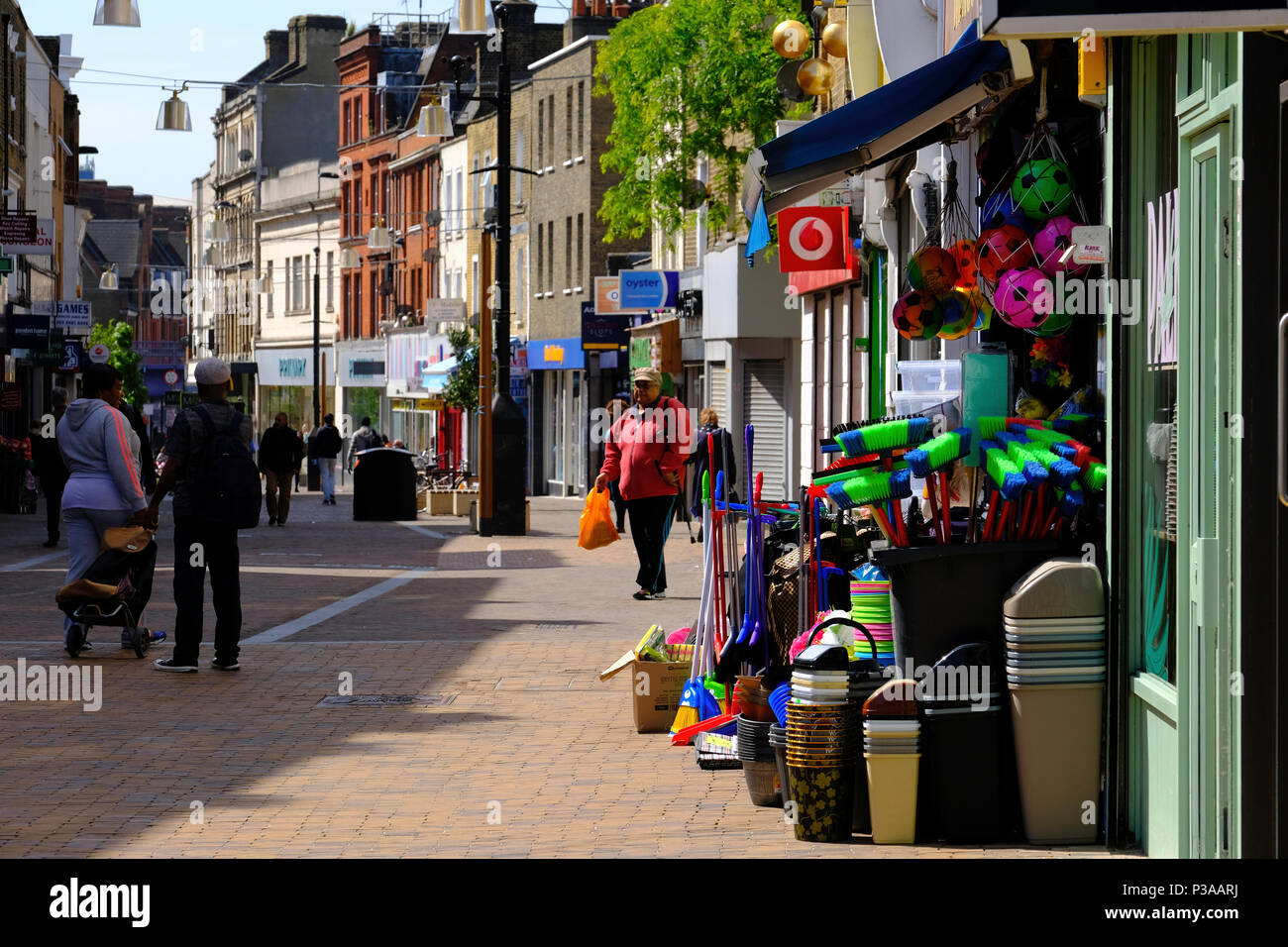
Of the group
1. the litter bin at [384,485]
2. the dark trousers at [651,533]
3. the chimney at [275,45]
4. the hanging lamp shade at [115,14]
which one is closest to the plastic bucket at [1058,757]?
the dark trousers at [651,533]

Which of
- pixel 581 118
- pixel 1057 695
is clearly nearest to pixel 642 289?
pixel 581 118

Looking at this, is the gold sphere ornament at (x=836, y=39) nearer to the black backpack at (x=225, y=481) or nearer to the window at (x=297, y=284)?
the black backpack at (x=225, y=481)

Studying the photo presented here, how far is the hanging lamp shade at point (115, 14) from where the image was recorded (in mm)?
24281

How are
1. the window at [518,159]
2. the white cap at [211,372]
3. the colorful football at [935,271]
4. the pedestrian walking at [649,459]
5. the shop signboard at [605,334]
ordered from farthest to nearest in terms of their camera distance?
the window at [518,159]
the shop signboard at [605,334]
the pedestrian walking at [649,459]
the white cap at [211,372]
the colorful football at [935,271]

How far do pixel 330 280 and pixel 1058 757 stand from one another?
7947cm

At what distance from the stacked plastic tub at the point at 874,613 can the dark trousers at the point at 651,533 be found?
9180mm

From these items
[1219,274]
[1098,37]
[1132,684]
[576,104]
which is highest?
[576,104]

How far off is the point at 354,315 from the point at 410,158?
10598 mm

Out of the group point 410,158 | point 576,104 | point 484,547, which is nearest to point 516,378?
point 576,104

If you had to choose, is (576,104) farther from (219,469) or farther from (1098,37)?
(1098,37)

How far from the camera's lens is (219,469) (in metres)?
13.1

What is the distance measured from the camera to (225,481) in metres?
13.1

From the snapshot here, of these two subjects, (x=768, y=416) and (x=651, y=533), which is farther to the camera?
(x=768, y=416)

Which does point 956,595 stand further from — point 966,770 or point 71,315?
point 71,315
